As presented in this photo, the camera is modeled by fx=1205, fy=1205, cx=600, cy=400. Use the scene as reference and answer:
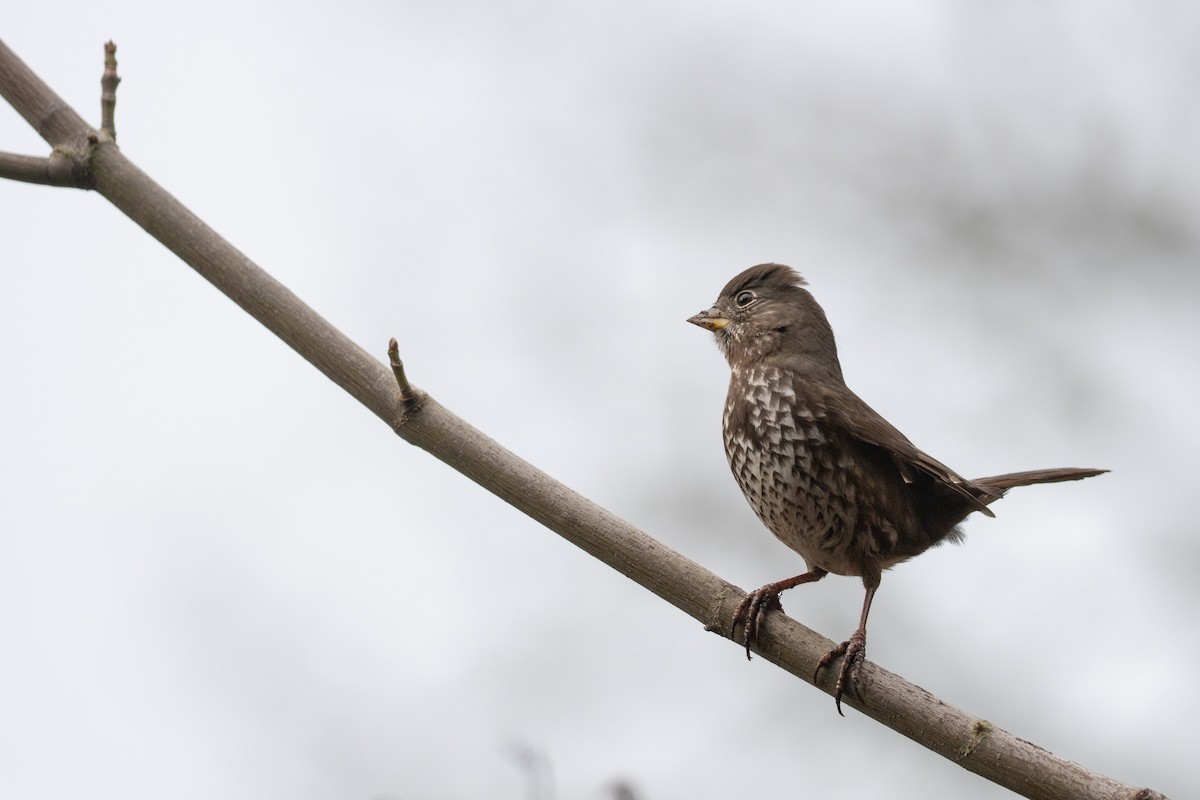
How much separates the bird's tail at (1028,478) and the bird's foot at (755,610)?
128 centimetres

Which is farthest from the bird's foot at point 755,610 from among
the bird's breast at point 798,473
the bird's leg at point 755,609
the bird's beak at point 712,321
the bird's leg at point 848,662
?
the bird's beak at point 712,321

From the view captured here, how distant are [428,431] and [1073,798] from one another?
2032 millimetres

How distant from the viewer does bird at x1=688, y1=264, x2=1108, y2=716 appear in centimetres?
463

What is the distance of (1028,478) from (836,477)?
85cm

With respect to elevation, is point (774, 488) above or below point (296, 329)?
above

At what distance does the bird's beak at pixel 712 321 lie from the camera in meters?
5.47

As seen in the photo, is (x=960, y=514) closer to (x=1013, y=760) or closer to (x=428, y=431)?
(x=1013, y=760)

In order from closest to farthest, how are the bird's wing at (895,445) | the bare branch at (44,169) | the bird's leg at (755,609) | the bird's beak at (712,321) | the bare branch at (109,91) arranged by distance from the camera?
the bare branch at (44,169), the bare branch at (109,91), the bird's leg at (755,609), the bird's wing at (895,445), the bird's beak at (712,321)

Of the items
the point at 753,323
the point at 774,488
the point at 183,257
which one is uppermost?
the point at 753,323

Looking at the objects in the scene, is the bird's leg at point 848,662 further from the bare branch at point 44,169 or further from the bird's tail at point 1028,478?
the bare branch at point 44,169

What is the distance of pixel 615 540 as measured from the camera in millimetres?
3498

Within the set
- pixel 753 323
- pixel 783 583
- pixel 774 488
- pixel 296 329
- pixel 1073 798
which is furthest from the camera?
pixel 753 323

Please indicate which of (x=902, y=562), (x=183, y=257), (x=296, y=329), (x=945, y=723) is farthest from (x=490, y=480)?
(x=902, y=562)

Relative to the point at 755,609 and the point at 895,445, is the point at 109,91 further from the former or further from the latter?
the point at 895,445
